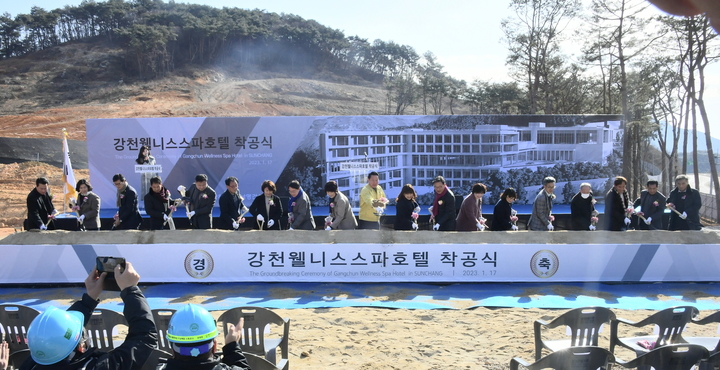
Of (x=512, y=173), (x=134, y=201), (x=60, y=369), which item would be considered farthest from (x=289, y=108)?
(x=60, y=369)

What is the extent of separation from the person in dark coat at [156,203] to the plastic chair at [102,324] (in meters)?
4.34

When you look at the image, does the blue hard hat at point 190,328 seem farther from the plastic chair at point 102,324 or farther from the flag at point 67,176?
the flag at point 67,176

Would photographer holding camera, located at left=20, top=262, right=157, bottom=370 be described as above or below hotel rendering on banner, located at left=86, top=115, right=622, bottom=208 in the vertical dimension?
below

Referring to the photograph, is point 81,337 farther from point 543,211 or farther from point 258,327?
point 543,211

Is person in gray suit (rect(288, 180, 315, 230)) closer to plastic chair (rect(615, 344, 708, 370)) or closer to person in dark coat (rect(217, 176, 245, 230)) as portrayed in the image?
person in dark coat (rect(217, 176, 245, 230))

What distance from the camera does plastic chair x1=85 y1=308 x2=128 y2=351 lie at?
174 inches

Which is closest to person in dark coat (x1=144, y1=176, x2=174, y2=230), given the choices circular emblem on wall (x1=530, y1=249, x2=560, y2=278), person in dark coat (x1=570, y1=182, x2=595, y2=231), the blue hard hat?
circular emblem on wall (x1=530, y1=249, x2=560, y2=278)

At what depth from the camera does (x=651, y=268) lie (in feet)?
24.7

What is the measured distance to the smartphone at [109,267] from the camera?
3084 millimetres

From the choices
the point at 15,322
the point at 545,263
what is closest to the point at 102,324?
the point at 15,322

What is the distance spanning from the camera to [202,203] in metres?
8.79

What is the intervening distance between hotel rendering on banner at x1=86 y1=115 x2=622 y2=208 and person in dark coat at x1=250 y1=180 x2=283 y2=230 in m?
4.89

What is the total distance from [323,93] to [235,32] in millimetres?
12590

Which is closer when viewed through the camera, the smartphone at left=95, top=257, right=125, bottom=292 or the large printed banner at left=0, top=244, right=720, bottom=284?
the smartphone at left=95, top=257, right=125, bottom=292
